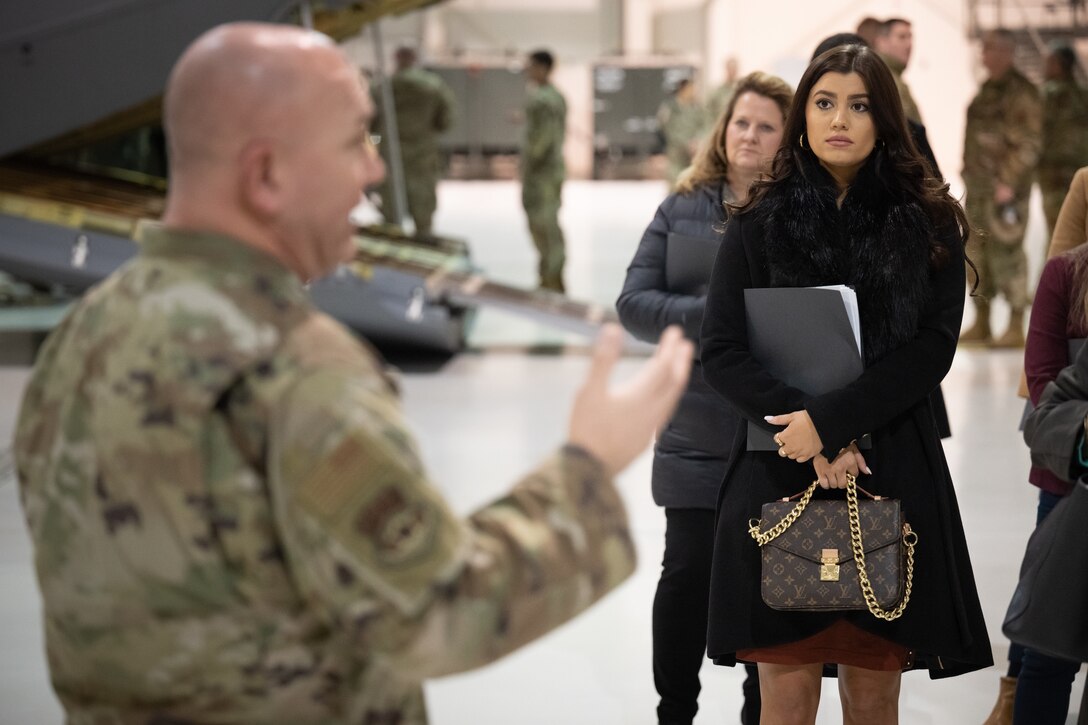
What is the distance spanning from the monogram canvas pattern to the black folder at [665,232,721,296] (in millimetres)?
791

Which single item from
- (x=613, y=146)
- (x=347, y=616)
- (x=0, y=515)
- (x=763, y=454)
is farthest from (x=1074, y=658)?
(x=613, y=146)

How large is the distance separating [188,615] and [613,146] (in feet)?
77.9

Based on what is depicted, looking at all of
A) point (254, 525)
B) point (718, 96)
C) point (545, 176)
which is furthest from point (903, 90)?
point (718, 96)

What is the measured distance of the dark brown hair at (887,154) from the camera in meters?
2.24

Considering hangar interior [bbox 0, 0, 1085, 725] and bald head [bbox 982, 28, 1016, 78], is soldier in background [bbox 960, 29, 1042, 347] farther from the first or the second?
hangar interior [bbox 0, 0, 1085, 725]

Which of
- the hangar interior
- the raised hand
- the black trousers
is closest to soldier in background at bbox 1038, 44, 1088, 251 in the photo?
the hangar interior

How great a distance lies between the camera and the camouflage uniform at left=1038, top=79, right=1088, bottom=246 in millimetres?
8555

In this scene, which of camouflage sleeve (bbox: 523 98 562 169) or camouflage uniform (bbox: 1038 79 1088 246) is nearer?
camouflage uniform (bbox: 1038 79 1088 246)

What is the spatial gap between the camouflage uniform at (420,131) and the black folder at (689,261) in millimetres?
8241

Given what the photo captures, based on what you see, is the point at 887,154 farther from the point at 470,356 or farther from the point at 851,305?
the point at 470,356

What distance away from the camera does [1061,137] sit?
8.59 meters

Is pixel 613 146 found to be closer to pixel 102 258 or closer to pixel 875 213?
pixel 102 258

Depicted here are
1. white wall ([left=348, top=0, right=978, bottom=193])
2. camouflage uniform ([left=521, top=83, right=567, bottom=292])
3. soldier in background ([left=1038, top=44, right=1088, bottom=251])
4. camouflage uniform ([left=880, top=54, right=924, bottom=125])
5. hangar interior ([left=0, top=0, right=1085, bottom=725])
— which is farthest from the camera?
white wall ([left=348, top=0, right=978, bottom=193])

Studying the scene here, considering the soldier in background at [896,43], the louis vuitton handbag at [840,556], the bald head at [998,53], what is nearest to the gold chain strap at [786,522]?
the louis vuitton handbag at [840,556]
